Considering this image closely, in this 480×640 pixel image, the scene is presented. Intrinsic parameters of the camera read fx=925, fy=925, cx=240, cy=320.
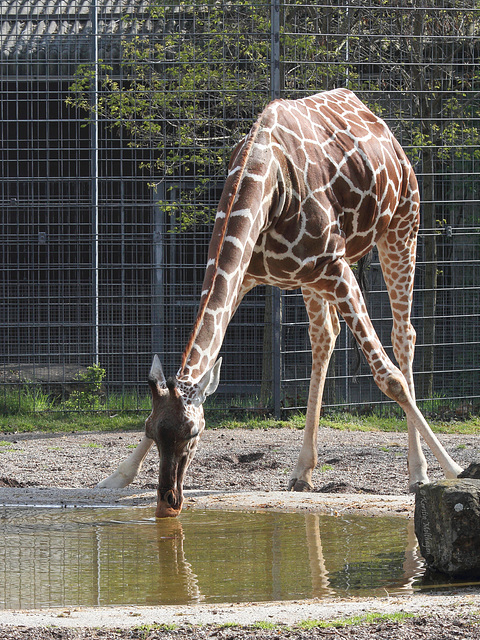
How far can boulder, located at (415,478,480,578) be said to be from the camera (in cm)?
380

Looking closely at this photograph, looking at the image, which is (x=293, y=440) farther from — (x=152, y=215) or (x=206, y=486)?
(x=152, y=215)

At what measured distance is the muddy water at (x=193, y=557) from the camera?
11.9 ft

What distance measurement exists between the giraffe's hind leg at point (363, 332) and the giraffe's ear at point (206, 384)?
1513mm

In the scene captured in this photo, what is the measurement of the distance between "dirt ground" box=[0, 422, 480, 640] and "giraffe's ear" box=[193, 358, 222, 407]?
1137 mm

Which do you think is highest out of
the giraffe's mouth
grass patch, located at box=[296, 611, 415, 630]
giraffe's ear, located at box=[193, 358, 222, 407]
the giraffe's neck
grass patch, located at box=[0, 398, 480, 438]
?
the giraffe's neck

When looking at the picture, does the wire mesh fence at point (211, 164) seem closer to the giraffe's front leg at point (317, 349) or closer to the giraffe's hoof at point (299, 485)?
the giraffe's front leg at point (317, 349)

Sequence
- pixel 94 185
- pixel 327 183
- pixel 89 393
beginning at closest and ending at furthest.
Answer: pixel 327 183 → pixel 94 185 → pixel 89 393

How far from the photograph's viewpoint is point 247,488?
609 cm

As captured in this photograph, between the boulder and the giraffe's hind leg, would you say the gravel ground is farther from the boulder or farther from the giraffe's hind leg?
the boulder

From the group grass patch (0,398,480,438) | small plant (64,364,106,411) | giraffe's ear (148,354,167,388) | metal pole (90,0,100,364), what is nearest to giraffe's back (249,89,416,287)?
giraffe's ear (148,354,167,388)

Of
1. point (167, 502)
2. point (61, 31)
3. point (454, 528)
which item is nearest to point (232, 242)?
point (167, 502)

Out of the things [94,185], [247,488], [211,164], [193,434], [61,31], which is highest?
[61,31]

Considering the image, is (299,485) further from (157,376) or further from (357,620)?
(357,620)

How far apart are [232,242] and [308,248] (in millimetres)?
759
